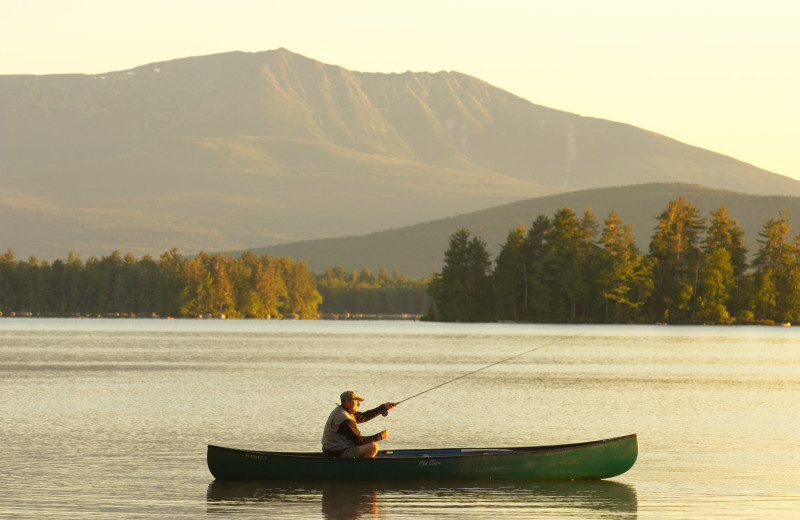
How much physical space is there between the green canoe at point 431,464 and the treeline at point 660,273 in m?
135

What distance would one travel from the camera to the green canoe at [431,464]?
100 feet

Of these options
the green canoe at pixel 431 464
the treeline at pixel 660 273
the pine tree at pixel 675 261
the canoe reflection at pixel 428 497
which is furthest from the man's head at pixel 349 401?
the pine tree at pixel 675 261

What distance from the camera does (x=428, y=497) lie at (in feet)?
97.2

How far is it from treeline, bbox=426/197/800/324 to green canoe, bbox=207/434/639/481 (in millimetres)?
134554

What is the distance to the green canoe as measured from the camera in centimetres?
3055

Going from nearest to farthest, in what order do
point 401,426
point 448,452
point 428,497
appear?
1. point 428,497
2. point 448,452
3. point 401,426

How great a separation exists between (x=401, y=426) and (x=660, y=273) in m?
129

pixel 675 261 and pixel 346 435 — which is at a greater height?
pixel 675 261

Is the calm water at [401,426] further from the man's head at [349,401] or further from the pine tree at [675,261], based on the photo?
the pine tree at [675,261]

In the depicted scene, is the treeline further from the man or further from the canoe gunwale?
the man

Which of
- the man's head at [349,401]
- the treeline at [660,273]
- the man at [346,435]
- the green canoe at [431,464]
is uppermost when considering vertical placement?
the treeline at [660,273]

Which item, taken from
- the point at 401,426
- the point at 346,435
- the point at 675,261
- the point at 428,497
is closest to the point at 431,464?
the point at 428,497

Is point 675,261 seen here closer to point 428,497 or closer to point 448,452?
point 448,452

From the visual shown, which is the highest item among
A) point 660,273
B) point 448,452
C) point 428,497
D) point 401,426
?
point 660,273
